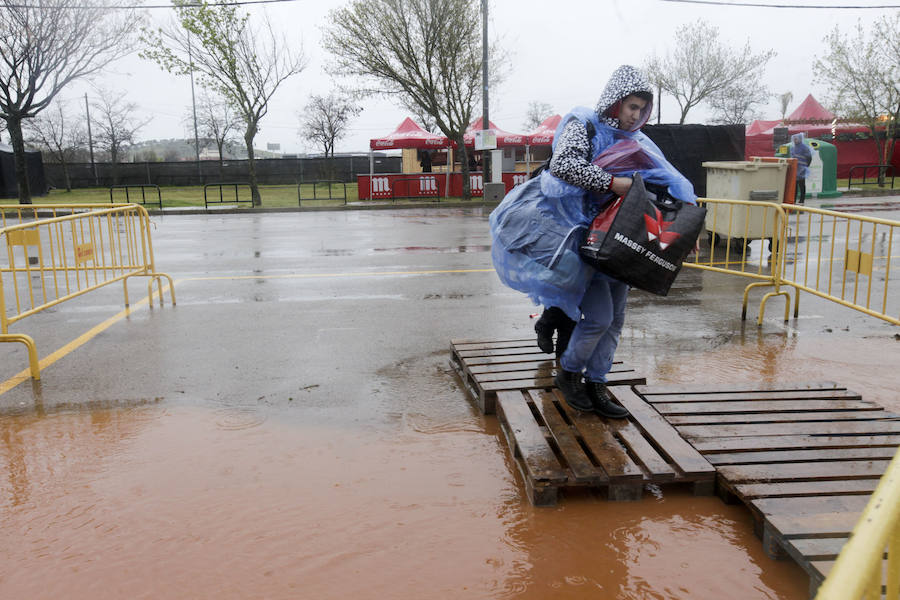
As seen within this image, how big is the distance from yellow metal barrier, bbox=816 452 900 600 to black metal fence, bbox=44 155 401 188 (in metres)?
42.4

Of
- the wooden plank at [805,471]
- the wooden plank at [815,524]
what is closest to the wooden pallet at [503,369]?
the wooden plank at [805,471]

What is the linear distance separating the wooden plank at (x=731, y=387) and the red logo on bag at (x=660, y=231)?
1.18 metres

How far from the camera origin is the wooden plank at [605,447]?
3.42 metres

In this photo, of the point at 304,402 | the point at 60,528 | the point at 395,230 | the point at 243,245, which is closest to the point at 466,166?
the point at 395,230

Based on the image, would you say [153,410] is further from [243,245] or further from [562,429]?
[243,245]

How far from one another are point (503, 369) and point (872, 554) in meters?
3.78

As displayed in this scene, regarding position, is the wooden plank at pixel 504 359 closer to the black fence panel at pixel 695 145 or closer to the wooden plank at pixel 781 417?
the wooden plank at pixel 781 417

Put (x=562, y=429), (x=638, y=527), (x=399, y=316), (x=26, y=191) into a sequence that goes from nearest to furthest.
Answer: (x=638, y=527), (x=562, y=429), (x=399, y=316), (x=26, y=191)

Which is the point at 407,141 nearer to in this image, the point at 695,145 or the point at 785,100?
the point at 695,145

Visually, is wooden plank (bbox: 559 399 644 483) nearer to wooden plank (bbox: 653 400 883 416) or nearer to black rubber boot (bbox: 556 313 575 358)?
wooden plank (bbox: 653 400 883 416)

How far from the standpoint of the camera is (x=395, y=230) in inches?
656

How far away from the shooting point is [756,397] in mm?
4512

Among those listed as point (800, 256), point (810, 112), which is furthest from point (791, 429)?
point (810, 112)

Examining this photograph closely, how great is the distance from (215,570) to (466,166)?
2552 centimetres
